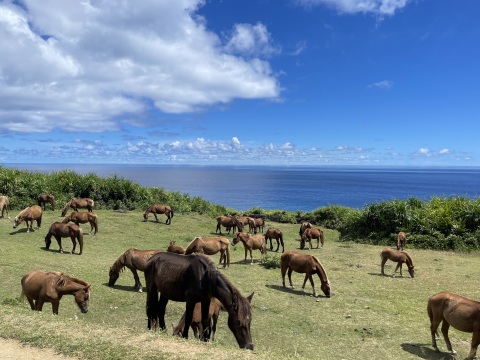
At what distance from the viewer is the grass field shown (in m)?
7.24

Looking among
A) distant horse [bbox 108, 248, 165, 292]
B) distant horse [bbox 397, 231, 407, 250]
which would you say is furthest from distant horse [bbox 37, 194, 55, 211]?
distant horse [bbox 397, 231, 407, 250]

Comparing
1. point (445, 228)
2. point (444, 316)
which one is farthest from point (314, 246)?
point (444, 316)

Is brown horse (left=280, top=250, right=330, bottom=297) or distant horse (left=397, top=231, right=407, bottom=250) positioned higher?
brown horse (left=280, top=250, right=330, bottom=297)

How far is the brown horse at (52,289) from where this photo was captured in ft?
32.4

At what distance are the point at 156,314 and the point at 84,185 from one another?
29.0 metres

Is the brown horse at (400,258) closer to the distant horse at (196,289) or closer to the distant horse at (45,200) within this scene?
the distant horse at (196,289)

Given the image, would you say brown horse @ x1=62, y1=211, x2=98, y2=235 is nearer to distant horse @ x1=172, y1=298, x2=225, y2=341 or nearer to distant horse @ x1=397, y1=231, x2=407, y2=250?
distant horse @ x1=172, y1=298, x2=225, y2=341

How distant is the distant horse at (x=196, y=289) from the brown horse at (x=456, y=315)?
540 centimetres

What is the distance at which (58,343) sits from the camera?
7.01 metres

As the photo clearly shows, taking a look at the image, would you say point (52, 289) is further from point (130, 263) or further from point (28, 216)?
point (28, 216)

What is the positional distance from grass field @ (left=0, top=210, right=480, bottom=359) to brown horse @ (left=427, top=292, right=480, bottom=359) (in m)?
0.71

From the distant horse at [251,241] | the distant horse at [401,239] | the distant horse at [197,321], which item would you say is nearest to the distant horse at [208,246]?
the distant horse at [251,241]

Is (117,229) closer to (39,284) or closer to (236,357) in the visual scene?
(39,284)

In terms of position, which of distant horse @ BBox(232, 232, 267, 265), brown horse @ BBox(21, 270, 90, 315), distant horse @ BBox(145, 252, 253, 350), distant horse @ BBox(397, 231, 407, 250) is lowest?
distant horse @ BBox(397, 231, 407, 250)
